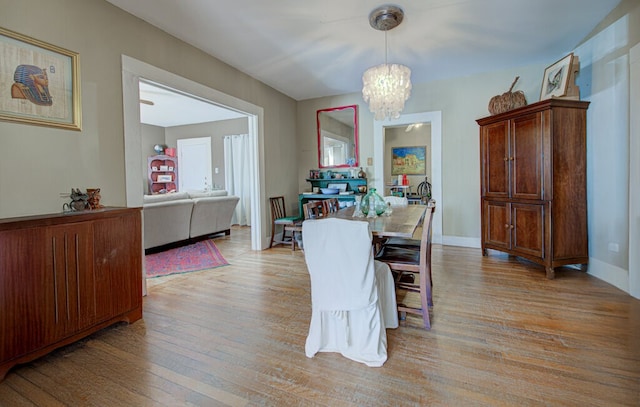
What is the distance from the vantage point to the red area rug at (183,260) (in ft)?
11.6

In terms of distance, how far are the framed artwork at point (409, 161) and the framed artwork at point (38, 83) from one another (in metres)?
7.05

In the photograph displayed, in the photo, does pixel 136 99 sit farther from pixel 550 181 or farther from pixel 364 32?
pixel 550 181

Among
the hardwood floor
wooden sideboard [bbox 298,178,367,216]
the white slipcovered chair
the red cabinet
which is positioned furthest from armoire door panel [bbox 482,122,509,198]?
the red cabinet

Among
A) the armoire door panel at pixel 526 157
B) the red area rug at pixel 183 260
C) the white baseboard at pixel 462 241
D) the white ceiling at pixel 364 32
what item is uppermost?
the white ceiling at pixel 364 32

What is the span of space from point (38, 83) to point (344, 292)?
251 cm

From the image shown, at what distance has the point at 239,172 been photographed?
23.1 ft

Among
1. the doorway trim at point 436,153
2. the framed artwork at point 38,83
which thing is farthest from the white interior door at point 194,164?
the framed artwork at point 38,83

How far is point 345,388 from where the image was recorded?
1.48 metres

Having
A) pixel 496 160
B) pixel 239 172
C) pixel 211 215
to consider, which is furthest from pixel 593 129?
pixel 239 172

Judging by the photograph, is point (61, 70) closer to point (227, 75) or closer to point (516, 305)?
point (227, 75)

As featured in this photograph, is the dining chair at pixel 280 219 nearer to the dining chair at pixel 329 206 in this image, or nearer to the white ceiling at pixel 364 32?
the dining chair at pixel 329 206

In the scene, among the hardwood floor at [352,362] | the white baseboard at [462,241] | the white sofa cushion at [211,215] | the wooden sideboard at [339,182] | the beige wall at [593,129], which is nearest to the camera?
the hardwood floor at [352,362]

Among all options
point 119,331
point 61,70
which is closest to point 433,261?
point 119,331

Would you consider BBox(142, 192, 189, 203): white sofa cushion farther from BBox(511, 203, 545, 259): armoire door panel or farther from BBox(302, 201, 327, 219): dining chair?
BBox(511, 203, 545, 259): armoire door panel
